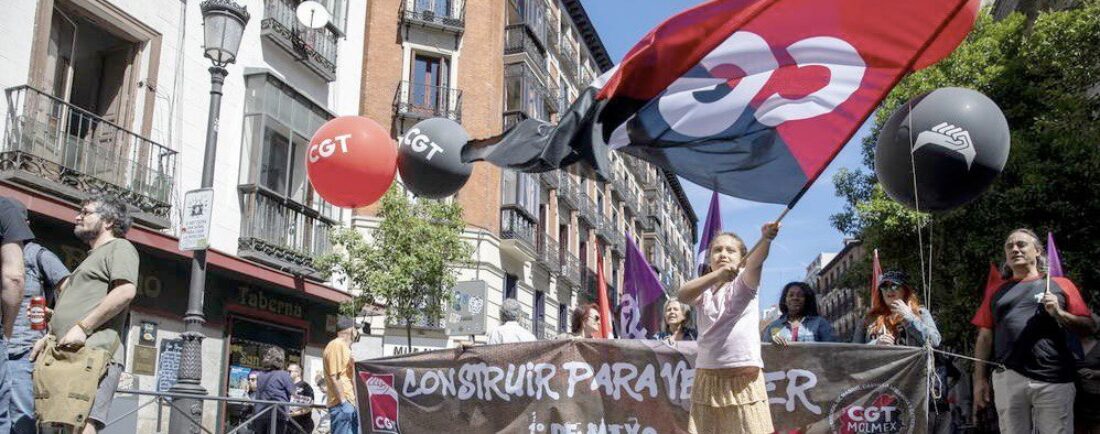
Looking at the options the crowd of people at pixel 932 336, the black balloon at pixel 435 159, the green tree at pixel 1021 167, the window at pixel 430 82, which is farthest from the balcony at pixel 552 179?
the crowd of people at pixel 932 336

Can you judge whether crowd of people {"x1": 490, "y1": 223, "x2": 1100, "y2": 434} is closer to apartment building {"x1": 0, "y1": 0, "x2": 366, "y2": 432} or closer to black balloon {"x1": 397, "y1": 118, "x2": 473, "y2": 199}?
black balloon {"x1": 397, "y1": 118, "x2": 473, "y2": 199}

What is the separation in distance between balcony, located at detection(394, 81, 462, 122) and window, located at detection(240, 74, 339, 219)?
759cm

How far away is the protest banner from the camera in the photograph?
6.08 m

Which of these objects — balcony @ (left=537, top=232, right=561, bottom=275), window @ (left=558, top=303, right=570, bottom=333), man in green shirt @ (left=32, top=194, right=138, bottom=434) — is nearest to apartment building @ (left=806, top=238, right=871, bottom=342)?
window @ (left=558, top=303, right=570, bottom=333)

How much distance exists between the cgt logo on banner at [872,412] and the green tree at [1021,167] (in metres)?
9.27

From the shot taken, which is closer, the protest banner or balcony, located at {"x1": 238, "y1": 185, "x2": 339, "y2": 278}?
the protest banner

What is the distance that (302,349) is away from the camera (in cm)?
1808

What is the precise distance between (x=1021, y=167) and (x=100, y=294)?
18.8 meters

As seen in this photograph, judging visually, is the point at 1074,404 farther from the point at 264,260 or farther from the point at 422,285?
the point at 422,285

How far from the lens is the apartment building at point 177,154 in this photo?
12055 millimetres

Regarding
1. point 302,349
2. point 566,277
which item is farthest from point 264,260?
point 566,277

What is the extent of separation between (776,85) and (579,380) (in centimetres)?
259

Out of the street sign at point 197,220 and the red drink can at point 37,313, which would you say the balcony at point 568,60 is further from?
the red drink can at point 37,313

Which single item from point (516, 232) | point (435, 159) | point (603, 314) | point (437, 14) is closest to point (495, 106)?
point (437, 14)
